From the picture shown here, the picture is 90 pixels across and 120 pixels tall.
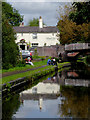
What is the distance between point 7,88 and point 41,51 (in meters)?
52.9

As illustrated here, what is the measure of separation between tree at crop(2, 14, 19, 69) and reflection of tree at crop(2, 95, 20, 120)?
54.3 ft

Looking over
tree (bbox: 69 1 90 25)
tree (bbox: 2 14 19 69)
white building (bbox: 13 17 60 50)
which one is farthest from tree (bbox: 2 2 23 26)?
tree (bbox: 69 1 90 25)

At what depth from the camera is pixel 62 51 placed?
195 ft

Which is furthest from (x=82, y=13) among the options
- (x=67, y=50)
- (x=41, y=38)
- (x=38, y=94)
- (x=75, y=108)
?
(x=41, y=38)

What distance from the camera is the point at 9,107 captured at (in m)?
10.9

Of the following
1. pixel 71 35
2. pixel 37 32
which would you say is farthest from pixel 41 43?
pixel 71 35

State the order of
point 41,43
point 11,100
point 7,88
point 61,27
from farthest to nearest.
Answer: point 41,43 → point 61,27 → point 7,88 → point 11,100

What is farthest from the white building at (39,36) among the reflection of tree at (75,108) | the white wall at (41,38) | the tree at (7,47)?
the reflection of tree at (75,108)

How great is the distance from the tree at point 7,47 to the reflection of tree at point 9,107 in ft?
54.3

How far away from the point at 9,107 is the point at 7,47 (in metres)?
19.3

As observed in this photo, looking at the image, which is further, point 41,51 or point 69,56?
point 41,51

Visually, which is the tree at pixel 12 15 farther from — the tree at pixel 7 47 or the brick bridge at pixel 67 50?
the tree at pixel 7 47

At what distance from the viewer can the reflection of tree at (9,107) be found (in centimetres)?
935

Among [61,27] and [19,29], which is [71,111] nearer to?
[61,27]
